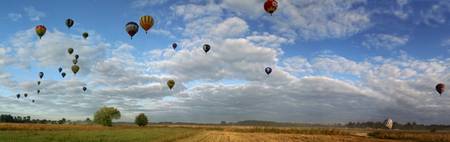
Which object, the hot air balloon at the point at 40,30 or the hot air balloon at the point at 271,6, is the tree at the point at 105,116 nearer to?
the hot air balloon at the point at 40,30

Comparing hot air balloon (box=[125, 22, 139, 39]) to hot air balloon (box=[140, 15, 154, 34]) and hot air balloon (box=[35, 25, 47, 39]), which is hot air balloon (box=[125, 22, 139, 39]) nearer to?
hot air balloon (box=[140, 15, 154, 34])

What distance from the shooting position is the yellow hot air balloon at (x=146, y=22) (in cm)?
5675

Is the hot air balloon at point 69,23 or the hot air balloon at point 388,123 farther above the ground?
the hot air balloon at point 69,23

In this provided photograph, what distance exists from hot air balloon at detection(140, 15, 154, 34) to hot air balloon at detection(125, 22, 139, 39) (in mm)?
1656

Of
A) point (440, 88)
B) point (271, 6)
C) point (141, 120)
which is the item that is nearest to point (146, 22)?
point (271, 6)

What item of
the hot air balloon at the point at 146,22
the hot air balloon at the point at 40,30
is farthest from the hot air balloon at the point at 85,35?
the hot air balloon at the point at 146,22

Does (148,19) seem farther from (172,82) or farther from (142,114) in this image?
(142,114)

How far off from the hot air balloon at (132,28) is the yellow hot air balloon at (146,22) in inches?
67.3

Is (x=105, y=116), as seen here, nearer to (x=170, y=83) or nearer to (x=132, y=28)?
(x=170, y=83)

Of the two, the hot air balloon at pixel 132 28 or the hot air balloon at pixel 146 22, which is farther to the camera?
the hot air balloon at pixel 132 28

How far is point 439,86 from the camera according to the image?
7756 centimetres

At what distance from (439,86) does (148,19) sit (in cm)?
5329

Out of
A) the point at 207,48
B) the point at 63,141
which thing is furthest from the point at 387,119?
the point at 63,141

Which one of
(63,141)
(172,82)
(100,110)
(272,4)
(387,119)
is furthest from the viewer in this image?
(100,110)
